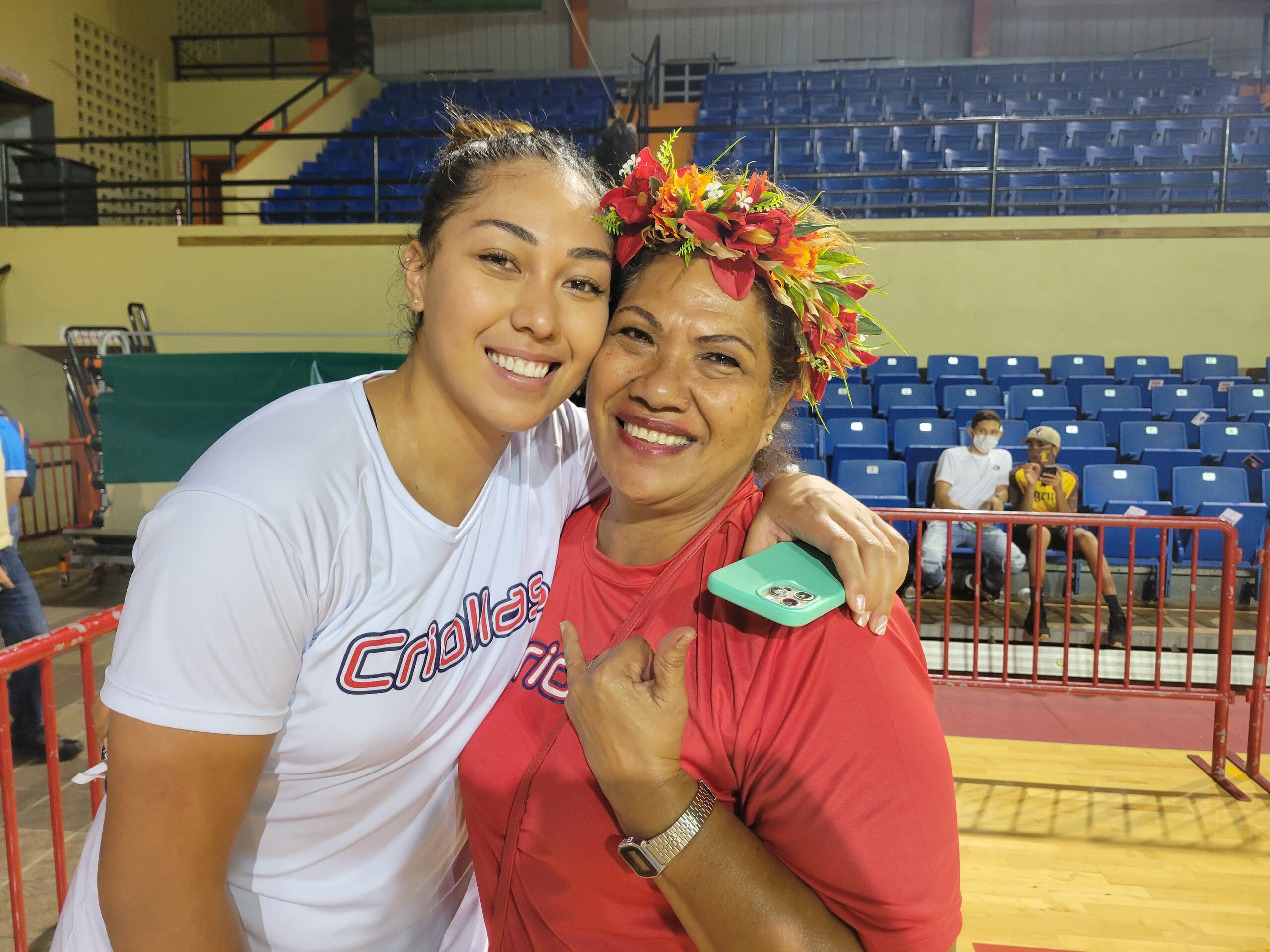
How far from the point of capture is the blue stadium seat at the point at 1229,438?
22.0 ft

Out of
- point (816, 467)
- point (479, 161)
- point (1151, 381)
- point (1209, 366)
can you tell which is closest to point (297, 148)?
point (816, 467)

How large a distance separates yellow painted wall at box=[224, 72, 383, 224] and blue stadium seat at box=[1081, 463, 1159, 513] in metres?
9.14

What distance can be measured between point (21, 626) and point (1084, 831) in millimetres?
5081

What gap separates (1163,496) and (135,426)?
838cm

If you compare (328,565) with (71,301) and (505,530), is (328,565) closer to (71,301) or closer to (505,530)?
(505,530)

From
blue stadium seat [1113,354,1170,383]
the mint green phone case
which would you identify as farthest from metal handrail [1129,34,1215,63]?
the mint green phone case

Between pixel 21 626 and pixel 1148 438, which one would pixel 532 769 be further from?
pixel 1148 438

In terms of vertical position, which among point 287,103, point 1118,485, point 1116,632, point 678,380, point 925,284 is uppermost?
point 287,103

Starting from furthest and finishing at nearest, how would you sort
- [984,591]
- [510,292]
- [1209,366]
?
[1209,366] < [984,591] < [510,292]

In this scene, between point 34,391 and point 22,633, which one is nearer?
point 22,633

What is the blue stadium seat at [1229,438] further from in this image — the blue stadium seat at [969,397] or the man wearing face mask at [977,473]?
the man wearing face mask at [977,473]

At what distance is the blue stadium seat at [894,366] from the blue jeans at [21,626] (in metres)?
6.98

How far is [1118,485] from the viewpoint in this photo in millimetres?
5852

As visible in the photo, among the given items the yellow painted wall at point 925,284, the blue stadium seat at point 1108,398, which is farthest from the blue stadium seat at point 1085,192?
the blue stadium seat at point 1108,398
